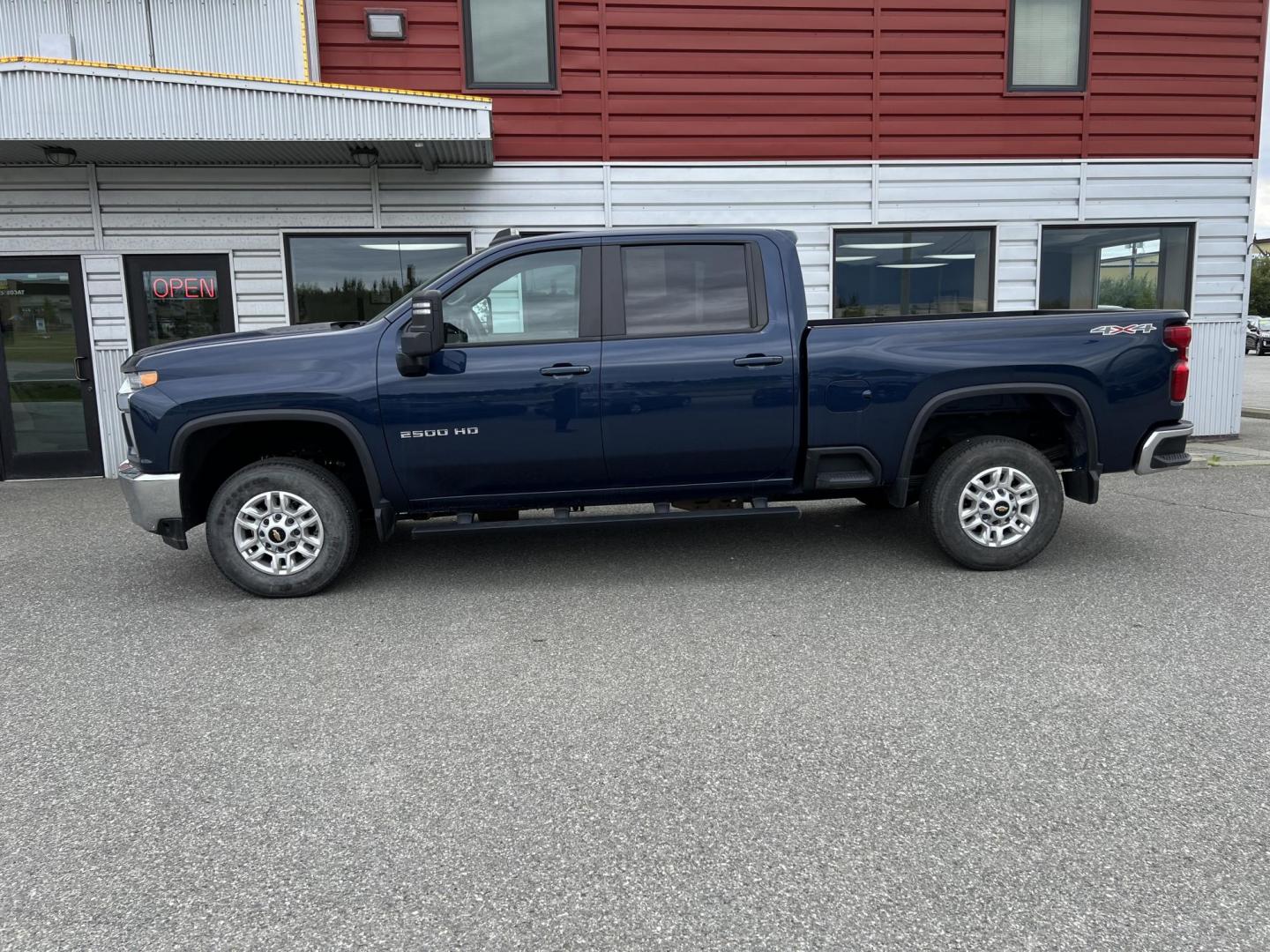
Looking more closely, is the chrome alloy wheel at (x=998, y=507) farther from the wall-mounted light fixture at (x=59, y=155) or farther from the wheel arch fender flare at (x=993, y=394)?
the wall-mounted light fixture at (x=59, y=155)

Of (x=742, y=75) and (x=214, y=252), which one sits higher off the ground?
(x=742, y=75)

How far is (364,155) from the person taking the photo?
27.8ft

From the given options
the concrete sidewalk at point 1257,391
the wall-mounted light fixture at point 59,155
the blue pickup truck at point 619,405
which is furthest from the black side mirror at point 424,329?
the concrete sidewalk at point 1257,391

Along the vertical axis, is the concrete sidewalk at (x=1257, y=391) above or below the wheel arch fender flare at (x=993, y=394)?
below

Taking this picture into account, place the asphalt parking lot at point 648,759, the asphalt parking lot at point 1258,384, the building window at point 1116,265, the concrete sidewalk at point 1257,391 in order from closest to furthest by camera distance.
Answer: the asphalt parking lot at point 648,759 → the building window at point 1116,265 → the concrete sidewalk at point 1257,391 → the asphalt parking lot at point 1258,384

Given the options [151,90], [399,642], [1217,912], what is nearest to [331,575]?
[399,642]

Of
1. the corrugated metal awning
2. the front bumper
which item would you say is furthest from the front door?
the corrugated metal awning

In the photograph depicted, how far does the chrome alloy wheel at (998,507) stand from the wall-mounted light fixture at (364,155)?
6141mm

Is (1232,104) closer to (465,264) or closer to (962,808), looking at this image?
(465,264)

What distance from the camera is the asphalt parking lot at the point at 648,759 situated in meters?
2.32

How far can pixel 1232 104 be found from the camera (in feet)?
32.7

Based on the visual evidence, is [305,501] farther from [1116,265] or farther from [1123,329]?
[1116,265]

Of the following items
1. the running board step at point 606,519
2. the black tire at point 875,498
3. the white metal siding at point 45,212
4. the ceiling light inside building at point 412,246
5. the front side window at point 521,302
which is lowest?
the black tire at point 875,498

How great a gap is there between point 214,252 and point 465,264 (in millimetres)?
5284
